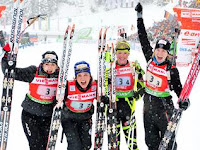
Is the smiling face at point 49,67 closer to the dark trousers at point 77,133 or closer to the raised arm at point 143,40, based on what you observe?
the dark trousers at point 77,133

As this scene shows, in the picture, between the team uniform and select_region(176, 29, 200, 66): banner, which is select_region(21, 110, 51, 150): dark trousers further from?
select_region(176, 29, 200, 66): banner

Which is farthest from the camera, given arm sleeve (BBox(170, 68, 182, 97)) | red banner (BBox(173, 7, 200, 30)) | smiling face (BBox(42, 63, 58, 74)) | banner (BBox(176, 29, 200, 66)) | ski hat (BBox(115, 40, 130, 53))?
banner (BBox(176, 29, 200, 66))

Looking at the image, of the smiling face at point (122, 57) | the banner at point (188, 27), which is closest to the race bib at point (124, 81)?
the smiling face at point (122, 57)

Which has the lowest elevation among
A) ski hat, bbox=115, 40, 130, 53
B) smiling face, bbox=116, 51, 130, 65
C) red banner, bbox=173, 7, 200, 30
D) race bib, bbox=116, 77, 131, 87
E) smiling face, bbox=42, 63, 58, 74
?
race bib, bbox=116, 77, 131, 87

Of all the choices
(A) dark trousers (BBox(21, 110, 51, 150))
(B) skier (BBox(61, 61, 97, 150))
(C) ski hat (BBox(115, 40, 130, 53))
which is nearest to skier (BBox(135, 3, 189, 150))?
(C) ski hat (BBox(115, 40, 130, 53))

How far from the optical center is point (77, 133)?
4422 mm

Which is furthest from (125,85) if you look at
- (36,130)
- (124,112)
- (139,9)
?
(36,130)

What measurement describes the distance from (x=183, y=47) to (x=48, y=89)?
11.2 meters

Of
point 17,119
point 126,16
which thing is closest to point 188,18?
point 17,119

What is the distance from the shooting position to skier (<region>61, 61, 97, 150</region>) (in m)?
4.34

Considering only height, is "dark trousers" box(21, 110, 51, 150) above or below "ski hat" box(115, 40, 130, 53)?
below

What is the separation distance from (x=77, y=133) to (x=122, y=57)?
1.41m

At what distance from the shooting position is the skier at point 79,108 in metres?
4.34

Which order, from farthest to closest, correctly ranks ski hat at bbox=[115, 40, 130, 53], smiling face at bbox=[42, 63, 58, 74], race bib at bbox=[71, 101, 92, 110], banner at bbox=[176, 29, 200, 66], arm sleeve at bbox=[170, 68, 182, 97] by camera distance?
1. banner at bbox=[176, 29, 200, 66]
2. ski hat at bbox=[115, 40, 130, 53]
3. race bib at bbox=[71, 101, 92, 110]
4. smiling face at bbox=[42, 63, 58, 74]
5. arm sleeve at bbox=[170, 68, 182, 97]
